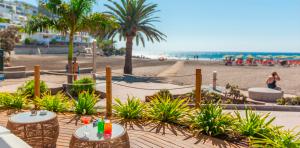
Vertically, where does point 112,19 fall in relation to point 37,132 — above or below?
above

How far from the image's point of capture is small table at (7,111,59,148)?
15.4 ft

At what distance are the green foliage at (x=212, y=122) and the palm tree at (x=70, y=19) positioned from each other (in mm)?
11720

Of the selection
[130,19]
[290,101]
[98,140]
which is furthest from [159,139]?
[130,19]

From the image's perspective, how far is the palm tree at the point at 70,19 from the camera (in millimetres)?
15023

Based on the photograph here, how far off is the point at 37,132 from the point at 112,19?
13561mm

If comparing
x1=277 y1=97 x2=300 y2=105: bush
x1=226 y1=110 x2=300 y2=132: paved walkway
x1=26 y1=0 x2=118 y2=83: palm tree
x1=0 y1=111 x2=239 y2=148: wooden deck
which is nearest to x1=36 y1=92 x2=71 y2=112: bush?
x1=0 y1=111 x2=239 y2=148: wooden deck

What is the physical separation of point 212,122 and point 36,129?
401 centimetres

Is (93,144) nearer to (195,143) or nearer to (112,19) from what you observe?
(195,143)

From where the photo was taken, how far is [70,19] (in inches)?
605

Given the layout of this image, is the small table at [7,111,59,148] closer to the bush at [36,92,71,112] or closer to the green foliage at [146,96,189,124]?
the bush at [36,92,71,112]

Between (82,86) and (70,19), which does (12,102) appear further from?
(70,19)

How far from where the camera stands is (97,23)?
16.1 meters

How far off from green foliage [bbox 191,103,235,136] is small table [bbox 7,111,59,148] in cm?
338

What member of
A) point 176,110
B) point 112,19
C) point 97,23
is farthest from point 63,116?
point 112,19
